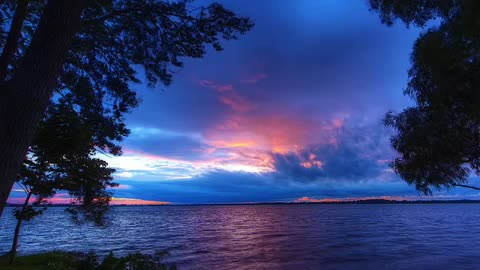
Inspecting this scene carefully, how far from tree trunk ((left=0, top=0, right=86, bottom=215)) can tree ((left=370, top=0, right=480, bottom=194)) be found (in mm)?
7912

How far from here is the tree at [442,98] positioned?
9.21 m

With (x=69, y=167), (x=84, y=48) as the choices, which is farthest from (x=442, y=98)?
(x=69, y=167)

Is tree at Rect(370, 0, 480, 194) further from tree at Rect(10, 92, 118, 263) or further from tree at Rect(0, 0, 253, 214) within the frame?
tree at Rect(10, 92, 118, 263)

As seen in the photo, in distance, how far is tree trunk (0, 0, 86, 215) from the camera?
437 centimetres

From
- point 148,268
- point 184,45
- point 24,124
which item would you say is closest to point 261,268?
point 148,268

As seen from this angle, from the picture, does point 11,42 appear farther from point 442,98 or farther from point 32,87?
point 442,98

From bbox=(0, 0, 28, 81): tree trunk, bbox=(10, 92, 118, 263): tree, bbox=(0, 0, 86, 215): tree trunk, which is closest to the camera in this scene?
bbox=(0, 0, 86, 215): tree trunk

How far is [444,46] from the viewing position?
9.41 metres

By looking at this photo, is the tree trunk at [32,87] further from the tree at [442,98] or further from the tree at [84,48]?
the tree at [442,98]

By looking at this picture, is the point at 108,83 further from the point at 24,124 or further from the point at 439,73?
the point at 439,73

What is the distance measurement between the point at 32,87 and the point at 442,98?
11545 mm

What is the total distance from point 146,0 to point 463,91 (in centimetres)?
968

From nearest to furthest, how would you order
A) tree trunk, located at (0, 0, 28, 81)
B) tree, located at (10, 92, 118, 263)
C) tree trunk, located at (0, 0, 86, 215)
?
1. tree trunk, located at (0, 0, 86, 215)
2. tree trunk, located at (0, 0, 28, 81)
3. tree, located at (10, 92, 118, 263)

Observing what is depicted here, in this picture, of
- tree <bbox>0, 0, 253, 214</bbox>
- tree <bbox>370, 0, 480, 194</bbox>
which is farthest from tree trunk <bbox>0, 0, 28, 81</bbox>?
tree <bbox>370, 0, 480, 194</bbox>
